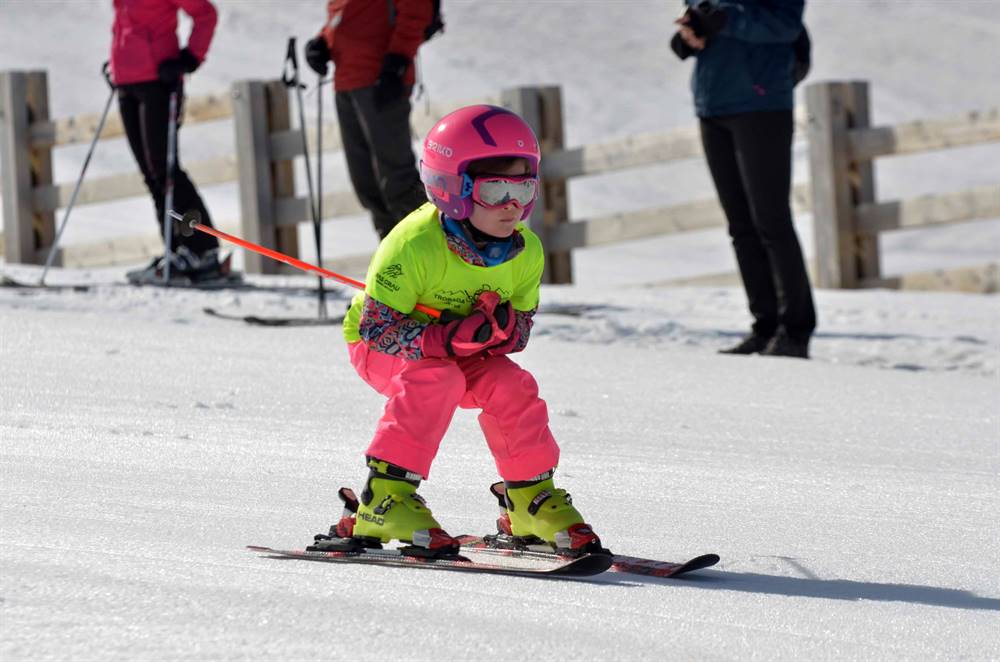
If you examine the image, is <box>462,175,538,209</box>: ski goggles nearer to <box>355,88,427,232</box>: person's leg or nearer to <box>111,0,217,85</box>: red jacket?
<box>355,88,427,232</box>: person's leg

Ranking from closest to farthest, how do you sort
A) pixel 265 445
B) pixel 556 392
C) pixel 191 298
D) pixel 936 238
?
pixel 265 445 < pixel 556 392 < pixel 191 298 < pixel 936 238

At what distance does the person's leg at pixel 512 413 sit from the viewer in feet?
10.5

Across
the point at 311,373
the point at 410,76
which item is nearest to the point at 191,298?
the point at 410,76

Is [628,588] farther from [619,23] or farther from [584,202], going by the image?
[619,23]

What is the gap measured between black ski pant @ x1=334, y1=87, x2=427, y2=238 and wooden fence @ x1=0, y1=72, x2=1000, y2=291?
296 cm

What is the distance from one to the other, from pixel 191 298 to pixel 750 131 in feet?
9.92

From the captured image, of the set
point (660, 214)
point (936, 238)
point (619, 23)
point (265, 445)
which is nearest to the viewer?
point (265, 445)

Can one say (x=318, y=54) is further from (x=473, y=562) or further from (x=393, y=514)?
(x=473, y=562)

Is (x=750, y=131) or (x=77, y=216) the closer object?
(x=750, y=131)

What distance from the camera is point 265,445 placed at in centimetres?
430

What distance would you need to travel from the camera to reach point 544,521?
3.18 metres

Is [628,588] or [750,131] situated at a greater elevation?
[750,131]

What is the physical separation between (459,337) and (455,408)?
16 centimetres

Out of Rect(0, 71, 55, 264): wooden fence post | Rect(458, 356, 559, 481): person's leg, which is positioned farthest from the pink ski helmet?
Rect(0, 71, 55, 264): wooden fence post
